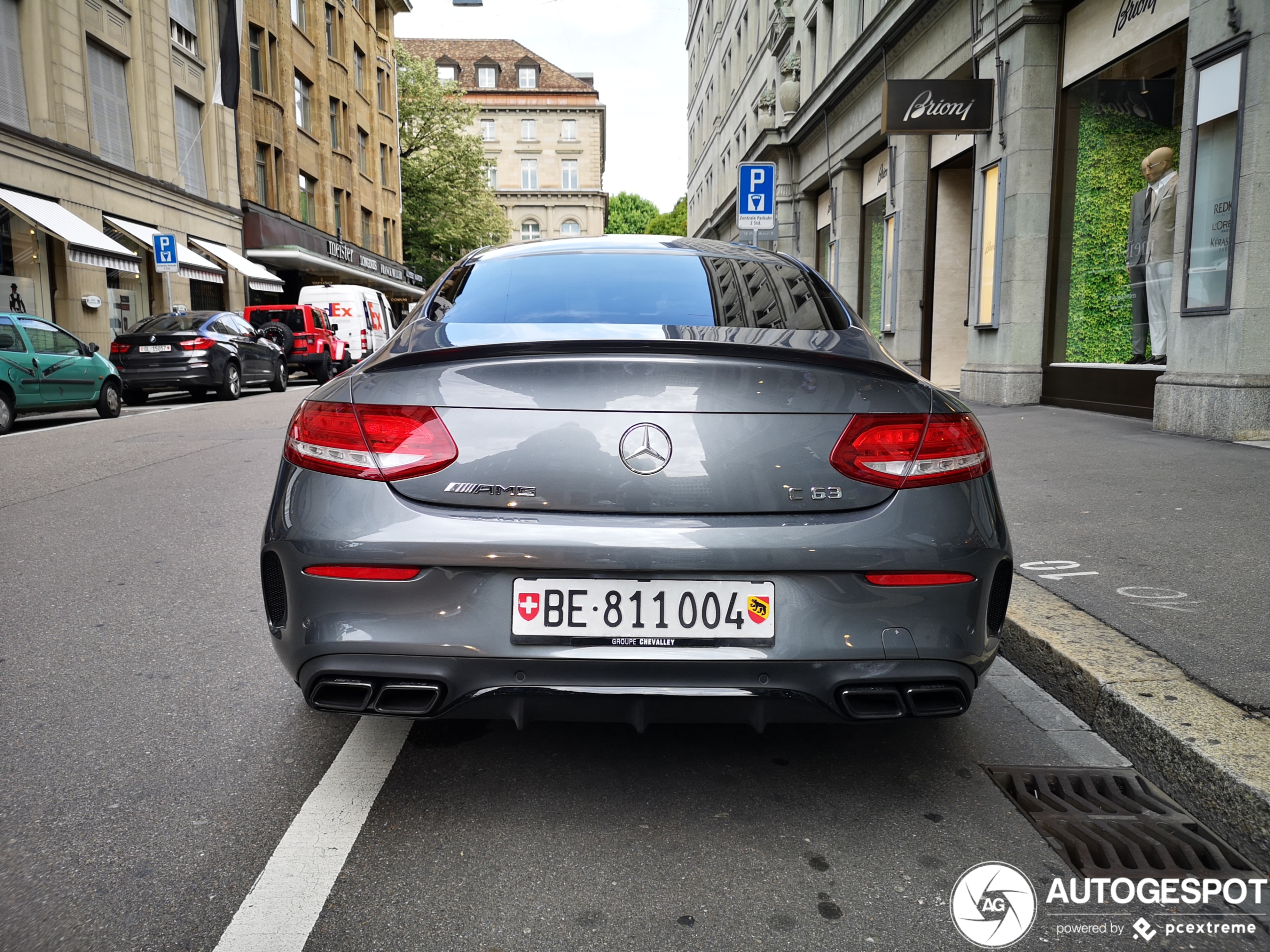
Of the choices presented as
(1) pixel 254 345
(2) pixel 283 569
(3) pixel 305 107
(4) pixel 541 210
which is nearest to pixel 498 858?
(2) pixel 283 569

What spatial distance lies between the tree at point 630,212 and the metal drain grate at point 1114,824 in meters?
105

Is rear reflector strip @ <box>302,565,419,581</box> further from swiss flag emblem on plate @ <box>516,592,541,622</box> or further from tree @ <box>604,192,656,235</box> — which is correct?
tree @ <box>604,192,656,235</box>

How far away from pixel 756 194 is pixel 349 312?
16176 mm

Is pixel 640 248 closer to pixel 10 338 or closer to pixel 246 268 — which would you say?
pixel 10 338

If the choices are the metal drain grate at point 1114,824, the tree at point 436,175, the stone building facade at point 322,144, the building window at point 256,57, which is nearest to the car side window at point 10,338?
the metal drain grate at point 1114,824

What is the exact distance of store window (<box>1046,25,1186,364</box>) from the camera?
10.8 meters

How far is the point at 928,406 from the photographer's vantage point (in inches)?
102

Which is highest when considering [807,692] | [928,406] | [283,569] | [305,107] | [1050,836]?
[305,107]

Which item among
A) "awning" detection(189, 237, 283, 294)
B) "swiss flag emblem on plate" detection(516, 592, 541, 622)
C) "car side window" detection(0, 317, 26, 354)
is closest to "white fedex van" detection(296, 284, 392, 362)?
"awning" detection(189, 237, 283, 294)

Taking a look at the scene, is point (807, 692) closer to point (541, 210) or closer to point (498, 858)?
point (498, 858)

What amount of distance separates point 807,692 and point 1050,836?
729mm

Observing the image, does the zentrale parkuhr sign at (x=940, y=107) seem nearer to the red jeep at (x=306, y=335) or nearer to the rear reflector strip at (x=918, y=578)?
the rear reflector strip at (x=918, y=578)

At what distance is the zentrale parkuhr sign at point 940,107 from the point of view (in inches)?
530

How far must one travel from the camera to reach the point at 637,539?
2.37 m
